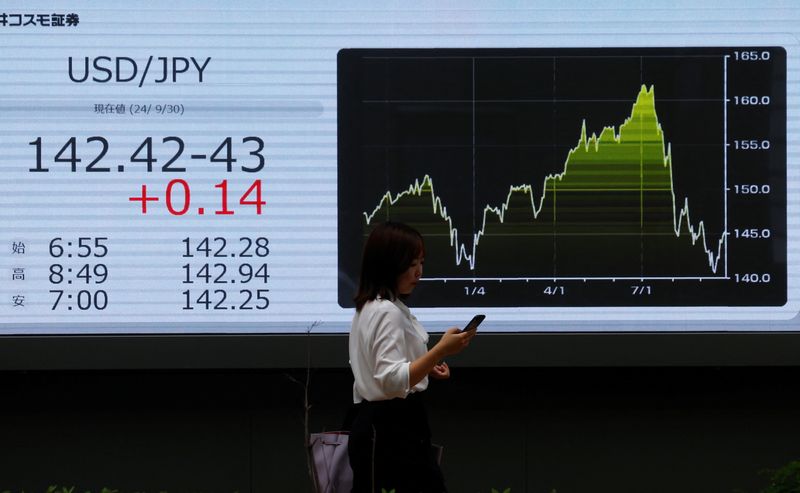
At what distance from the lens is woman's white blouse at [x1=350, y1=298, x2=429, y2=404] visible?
3953mm

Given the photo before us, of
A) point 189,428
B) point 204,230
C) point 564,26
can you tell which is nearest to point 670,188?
point 564,26

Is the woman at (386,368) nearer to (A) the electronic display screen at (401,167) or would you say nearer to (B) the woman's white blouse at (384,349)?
(B) the woman's white blouse at (384,349)

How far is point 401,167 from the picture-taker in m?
6.15

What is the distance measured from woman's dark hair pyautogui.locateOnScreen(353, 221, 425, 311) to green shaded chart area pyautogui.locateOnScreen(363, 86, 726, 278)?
6.63ft

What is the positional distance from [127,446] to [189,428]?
36cm

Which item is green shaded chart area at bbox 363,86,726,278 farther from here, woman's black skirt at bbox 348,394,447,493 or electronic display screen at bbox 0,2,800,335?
woman's black skirt at bbox 348,394,447,493

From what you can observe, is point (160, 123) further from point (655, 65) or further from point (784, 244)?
point (784, 244)

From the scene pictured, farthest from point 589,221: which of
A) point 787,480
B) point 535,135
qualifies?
point 787,480

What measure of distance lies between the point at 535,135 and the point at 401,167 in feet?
2.49

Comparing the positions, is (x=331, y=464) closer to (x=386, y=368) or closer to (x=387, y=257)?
(x=386, y=368)

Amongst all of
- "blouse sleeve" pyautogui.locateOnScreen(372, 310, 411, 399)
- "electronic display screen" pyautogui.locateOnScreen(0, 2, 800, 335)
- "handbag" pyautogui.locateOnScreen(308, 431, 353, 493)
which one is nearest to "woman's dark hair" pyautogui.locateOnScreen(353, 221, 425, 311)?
"blouse sleeve" pyautogui.locateOnScreen(372, 310, 411, 399)

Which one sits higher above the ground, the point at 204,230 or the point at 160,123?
the point at 160,123

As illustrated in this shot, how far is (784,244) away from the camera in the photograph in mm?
6156

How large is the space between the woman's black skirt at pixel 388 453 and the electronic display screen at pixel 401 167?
6.71 feet
